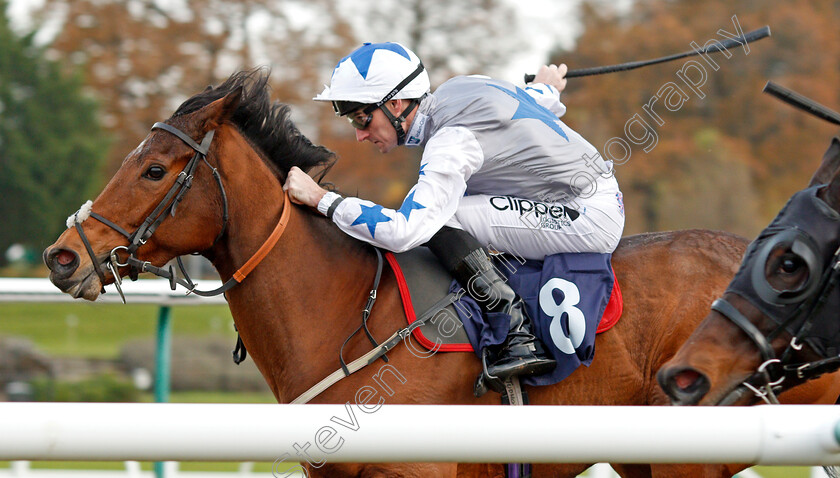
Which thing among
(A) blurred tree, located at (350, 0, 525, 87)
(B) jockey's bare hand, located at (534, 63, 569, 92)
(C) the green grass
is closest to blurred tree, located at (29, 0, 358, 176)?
(A) blurred tree, located at (350, 0, 525, 87)

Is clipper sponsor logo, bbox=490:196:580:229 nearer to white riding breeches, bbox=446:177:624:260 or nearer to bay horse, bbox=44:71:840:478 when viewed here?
white riding breeches, bbox=446:177:624:260

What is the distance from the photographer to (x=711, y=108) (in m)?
18.2

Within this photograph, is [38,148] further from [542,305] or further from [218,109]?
[542,305]

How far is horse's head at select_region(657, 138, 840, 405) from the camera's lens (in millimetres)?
2045

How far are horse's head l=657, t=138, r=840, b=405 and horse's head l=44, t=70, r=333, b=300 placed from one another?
5.11ft

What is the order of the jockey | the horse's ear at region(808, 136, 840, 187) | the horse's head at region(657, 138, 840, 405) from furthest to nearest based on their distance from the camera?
1. the jockey
2. the horse's ear at region(808, 136, 840, 187)
3. the horse's head at region(657, 138, 840, 405)

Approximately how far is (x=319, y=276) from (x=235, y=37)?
12077 millimetres

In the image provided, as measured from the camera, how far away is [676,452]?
1405 mm

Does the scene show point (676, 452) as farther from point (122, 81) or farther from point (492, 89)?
point (122, 81)

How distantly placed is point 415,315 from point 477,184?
22.1 inches

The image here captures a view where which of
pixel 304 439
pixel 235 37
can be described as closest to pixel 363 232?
pixel 304 439

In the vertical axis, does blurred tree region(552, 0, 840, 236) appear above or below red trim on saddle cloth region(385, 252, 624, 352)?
above

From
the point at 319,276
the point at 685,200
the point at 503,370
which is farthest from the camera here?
the point at 685,200

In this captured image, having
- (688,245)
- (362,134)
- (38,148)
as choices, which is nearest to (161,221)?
(362,134)
